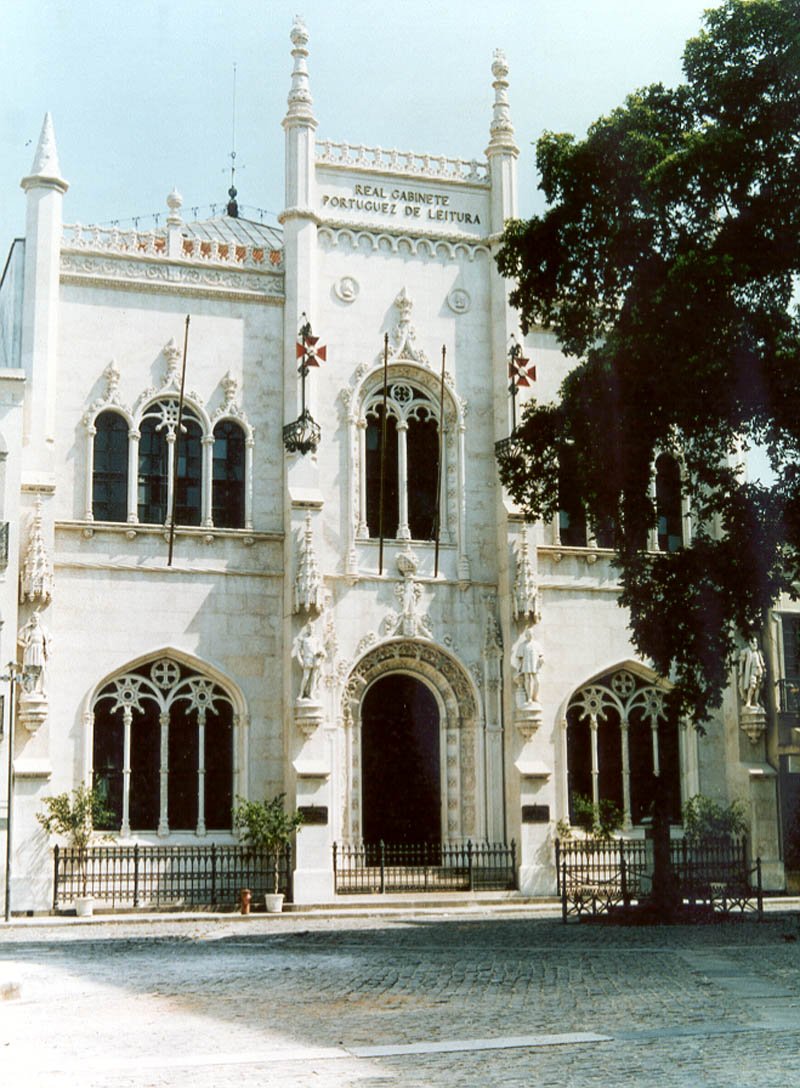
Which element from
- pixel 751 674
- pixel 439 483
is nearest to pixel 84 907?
pixel 439 483

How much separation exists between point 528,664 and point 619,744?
11.7ft

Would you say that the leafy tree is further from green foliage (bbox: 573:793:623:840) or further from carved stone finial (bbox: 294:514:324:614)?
green foliage (bbox: 573:793:623:840)

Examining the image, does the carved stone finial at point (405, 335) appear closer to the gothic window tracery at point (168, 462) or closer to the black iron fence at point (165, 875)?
the gothic window tracery at point (168, 462)

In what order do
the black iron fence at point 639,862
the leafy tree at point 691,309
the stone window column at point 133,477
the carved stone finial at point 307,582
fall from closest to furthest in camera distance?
the leafy tree at point 691,309, the black iron fence at point 639,862, the carved stone finial at point 307,582, the stone window column at point 133,477

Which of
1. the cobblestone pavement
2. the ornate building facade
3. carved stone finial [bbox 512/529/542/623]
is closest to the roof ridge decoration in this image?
the ornate building facade

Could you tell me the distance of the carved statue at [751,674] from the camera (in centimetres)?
3481

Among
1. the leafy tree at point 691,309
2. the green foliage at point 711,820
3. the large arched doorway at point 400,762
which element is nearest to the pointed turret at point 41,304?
the large arched doorway at point 400,762

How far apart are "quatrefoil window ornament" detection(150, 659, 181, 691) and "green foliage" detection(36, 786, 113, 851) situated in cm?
291

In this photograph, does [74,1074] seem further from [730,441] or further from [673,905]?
[730,441]

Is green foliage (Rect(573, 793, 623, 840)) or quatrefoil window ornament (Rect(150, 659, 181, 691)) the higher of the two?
quatrefoil window ornament (Rect(150, 659, 181, 691))

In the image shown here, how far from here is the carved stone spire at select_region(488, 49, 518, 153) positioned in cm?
3609

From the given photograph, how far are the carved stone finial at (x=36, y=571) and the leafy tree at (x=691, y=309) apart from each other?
10.4 m

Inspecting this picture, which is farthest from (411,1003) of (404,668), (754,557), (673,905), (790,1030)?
(404,668)

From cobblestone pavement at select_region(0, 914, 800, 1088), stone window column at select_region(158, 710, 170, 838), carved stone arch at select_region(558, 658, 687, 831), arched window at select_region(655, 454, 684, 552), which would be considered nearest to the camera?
cobblestone pavement at select_region(0, 914, 800, 1088)
